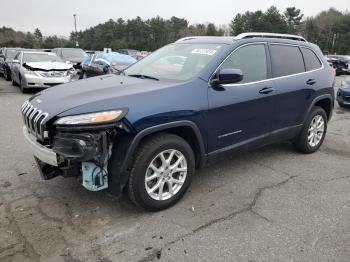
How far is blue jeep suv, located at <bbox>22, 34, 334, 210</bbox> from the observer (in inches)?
129

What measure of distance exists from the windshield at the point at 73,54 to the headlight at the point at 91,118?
1634 cm

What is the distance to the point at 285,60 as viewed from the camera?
5.02 meters

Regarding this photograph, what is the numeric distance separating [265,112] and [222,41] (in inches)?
40.8

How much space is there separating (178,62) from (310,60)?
2.30 metres

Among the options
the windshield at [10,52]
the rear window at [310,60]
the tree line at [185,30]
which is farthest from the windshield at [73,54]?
the tree line at [185,30]

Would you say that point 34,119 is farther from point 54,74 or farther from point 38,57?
point 38,57

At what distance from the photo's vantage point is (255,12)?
2350 inches

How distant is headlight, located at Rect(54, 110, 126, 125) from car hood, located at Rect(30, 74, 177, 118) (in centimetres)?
5

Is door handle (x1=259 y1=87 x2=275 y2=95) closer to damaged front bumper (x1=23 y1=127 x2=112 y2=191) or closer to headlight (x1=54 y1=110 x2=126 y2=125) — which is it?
headlight (x1=54 y1=110 x2=126 y2=125)

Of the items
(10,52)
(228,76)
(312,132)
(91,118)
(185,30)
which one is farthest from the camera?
(185,30)

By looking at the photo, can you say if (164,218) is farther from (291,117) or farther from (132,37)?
(132,37)

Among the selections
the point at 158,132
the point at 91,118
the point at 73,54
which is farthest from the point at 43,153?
the point at 73,54

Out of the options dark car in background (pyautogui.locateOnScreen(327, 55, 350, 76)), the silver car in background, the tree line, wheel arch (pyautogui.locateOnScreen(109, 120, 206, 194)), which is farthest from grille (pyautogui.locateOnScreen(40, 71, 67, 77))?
the tree line

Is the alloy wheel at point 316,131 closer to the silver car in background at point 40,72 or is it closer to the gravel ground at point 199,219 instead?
the gravel ground at point 199,219
